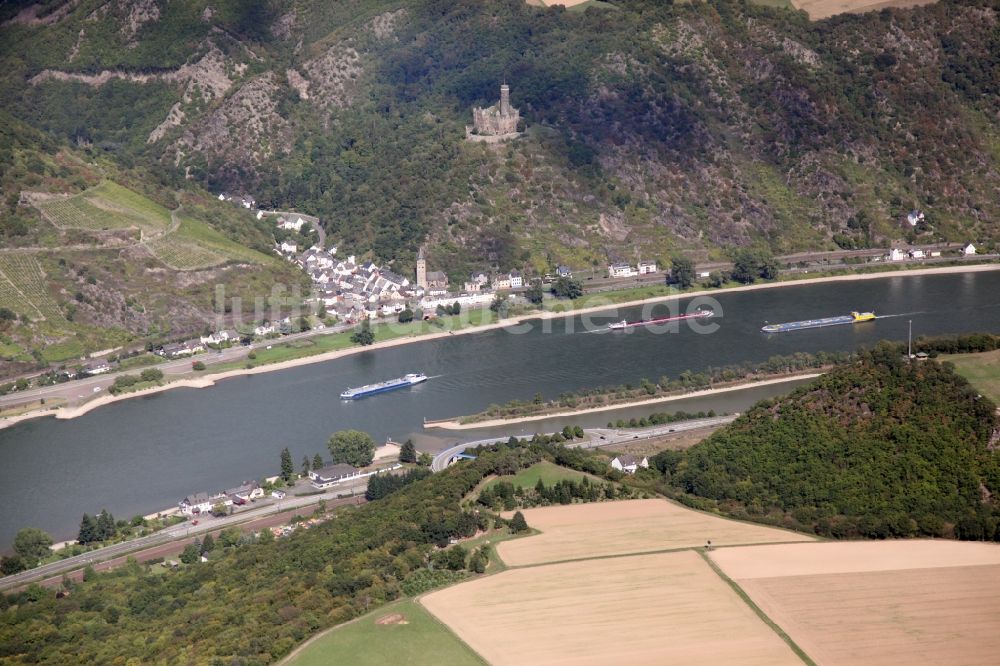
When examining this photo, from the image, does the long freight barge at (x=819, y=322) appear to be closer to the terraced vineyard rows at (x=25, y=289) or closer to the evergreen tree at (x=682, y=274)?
the evergreen tree at (x=682, y=274)

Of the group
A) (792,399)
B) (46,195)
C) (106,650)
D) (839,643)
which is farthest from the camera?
(46,195)

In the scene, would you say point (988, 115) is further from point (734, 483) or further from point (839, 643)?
point (839, 643)

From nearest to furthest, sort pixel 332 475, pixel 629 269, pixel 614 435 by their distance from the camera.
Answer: pixel 332 475
pixel 614 435
pixel 629 269

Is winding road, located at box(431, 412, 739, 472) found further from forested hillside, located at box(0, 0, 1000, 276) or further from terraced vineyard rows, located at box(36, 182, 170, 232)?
terraced vineyard rows, located at box(36, 182, 170, 232)

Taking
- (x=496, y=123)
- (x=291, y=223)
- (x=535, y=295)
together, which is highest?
(x=496, y=123)

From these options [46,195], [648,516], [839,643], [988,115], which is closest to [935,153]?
[988,115]

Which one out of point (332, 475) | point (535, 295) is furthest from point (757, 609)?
point (535, 295)

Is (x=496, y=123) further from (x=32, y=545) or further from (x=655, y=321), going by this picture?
(x=32, y=545)

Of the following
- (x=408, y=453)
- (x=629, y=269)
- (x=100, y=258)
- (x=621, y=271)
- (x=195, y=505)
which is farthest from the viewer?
(x=629, y=269)
